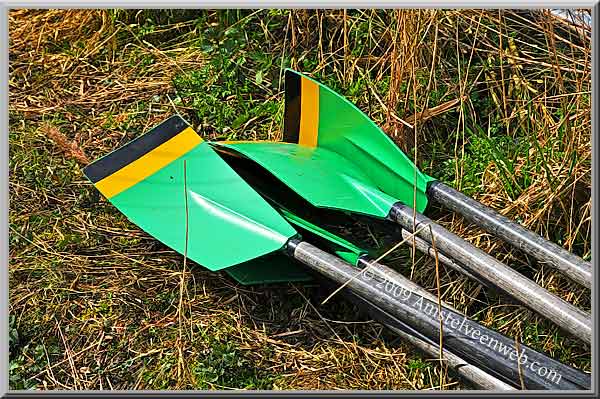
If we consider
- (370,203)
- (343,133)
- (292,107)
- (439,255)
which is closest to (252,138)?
(292,107)

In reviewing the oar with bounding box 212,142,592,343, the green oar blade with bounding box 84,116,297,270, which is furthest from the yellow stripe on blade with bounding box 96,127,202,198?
the oar with bounding box 212,142,592,343

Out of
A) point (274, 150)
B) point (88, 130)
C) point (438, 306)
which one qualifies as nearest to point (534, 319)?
point (438, 306)

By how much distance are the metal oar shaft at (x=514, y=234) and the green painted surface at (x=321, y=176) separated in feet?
0.49

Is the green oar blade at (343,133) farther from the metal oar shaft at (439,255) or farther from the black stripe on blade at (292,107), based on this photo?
the metal oar shaft at (439,255)

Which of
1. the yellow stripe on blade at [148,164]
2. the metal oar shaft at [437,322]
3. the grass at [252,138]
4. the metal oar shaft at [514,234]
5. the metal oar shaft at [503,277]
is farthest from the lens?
the yellow stripe on blade at [148,164]

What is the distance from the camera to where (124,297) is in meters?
2.45

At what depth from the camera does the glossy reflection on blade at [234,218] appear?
2393 millimetres

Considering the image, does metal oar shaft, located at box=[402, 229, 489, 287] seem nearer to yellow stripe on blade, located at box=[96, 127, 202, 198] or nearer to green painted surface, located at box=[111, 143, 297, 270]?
green painted surface, located at box=[111, 143, 297, 270]

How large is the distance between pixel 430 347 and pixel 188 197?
875 millimetres

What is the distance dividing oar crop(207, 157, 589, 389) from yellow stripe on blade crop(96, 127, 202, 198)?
0.14 m

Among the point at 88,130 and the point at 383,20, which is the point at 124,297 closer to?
the point at 88,130

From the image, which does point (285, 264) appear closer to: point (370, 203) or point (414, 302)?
point (370, 203)

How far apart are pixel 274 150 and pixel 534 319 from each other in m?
0.92

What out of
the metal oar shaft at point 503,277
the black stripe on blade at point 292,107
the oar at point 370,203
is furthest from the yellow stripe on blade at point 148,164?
the metal oar shaft at point 503,277
